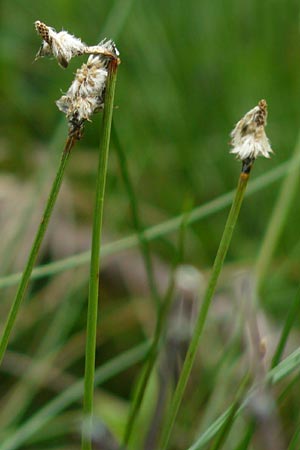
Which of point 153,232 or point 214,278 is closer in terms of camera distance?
point 214,278

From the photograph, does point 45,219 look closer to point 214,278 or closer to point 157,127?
point 214,278

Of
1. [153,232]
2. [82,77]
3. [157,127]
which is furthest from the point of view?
[157,127]

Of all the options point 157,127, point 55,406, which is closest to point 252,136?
point 55,406

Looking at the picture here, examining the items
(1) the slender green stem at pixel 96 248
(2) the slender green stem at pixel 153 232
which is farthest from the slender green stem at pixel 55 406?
(1) the slender green stem at pixel 96 248

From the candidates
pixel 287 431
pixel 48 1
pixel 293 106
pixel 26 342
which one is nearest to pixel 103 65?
pixel 287 431

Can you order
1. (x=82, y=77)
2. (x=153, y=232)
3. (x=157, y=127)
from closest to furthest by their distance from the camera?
(x=82, y=77) → (x=153, y=232) → (x=157, y=127)

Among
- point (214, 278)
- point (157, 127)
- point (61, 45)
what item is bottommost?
point (214, 278)

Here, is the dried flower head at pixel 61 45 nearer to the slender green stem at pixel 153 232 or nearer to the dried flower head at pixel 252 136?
the dried flower head at pixel 252 136

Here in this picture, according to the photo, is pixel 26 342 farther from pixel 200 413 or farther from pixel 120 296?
pixel 200 413

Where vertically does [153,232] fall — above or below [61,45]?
above
